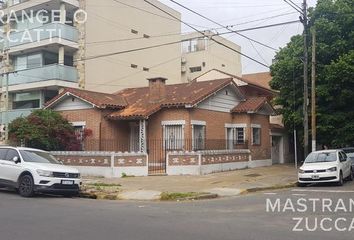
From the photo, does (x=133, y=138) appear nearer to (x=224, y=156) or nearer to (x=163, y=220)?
(x=224, y=156)

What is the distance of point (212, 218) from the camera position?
36.0 feet

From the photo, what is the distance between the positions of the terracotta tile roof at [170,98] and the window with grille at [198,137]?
169 cm

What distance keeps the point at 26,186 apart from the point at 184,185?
6355 millimetres

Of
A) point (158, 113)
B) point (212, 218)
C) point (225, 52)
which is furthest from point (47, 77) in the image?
point (225, 52)

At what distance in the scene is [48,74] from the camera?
1346 inches

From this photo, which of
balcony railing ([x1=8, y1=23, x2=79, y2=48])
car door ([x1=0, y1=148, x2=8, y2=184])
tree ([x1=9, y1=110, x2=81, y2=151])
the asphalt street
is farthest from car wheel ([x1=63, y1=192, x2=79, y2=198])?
balcony railing ([x1=8, y1=23, x2=79, y2=48])

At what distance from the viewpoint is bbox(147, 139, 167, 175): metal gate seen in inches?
978

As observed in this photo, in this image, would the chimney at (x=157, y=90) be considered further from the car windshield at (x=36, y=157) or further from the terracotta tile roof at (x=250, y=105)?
the car windshield at (x=36, y=157)

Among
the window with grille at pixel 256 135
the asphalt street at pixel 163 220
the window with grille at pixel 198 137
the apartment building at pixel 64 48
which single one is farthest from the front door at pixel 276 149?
the asphalt street at pixel 163 220

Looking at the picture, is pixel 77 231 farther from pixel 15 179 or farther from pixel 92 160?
pixel 92 160

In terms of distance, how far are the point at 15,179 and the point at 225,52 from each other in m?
48.0

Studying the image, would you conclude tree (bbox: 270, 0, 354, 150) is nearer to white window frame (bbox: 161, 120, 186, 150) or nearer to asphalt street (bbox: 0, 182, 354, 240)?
white window frame (bbox: 161, 120, 186, 150)

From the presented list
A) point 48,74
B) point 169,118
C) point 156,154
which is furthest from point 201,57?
point 156,154

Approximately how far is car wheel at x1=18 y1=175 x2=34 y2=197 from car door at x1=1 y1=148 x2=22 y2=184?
294mm
